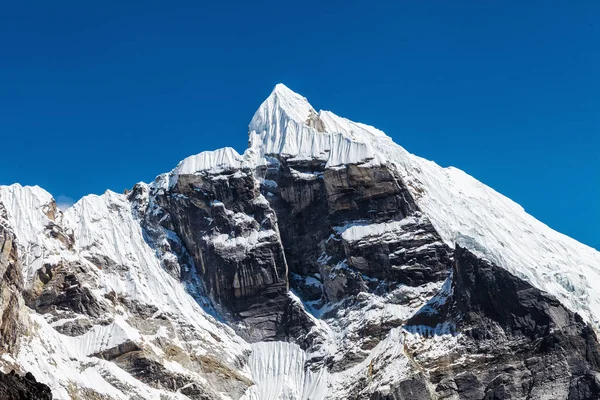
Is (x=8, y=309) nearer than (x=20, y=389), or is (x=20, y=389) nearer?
(x=20, y=389)

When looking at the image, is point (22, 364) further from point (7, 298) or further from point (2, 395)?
point (2, 395)

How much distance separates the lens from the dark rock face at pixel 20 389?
68.0 metres

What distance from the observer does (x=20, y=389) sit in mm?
69688

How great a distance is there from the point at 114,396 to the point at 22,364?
1785cm

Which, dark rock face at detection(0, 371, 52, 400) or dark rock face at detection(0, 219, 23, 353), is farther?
dark rock face at detection(0, 219, 23, 353)

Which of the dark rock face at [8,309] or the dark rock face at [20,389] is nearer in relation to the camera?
the dark rock face at [20,389]

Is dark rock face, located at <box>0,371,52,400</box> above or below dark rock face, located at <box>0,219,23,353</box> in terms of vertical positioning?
below

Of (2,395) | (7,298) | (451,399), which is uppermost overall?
(7,298)

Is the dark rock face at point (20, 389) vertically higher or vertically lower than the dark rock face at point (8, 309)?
lower

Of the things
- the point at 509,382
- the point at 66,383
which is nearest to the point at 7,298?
the point at 66,383

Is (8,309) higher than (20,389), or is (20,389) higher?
(8,309)

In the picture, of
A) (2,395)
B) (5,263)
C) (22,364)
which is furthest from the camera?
(5,263)

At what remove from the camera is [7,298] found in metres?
192

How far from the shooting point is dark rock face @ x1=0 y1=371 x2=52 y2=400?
223 feet
